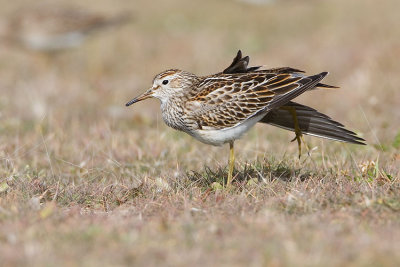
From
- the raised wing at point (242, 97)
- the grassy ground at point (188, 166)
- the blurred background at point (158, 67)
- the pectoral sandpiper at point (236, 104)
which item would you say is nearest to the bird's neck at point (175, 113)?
the pectoral sandpiper at point (236, 104)

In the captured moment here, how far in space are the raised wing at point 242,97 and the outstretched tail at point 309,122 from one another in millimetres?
400

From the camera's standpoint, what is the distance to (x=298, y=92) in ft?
21.0

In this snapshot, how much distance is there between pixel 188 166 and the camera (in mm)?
8094

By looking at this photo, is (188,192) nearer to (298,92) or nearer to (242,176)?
(242,176)

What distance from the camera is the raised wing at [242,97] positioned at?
21.3ft

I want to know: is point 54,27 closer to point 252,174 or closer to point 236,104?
point 252,174

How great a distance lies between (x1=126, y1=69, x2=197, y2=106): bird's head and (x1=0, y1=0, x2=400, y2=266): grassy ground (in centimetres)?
81

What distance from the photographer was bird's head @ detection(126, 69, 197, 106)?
691 centimetres

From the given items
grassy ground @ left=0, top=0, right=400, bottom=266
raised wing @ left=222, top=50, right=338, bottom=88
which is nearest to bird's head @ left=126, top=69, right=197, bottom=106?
raised wing @ left=222, top=50, right=338, bottom=88

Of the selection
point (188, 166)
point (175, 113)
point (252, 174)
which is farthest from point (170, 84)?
point (188, 166)

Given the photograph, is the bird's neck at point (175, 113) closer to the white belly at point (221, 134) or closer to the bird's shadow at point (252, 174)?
the white belly at point (221, 134)

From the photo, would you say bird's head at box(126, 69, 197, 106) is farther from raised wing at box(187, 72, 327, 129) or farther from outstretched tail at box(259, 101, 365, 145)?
outstretched tail at box(259, 101, 365, 145)

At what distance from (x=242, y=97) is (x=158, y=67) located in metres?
10.5

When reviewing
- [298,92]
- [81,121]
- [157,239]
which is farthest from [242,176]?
[81,121]
